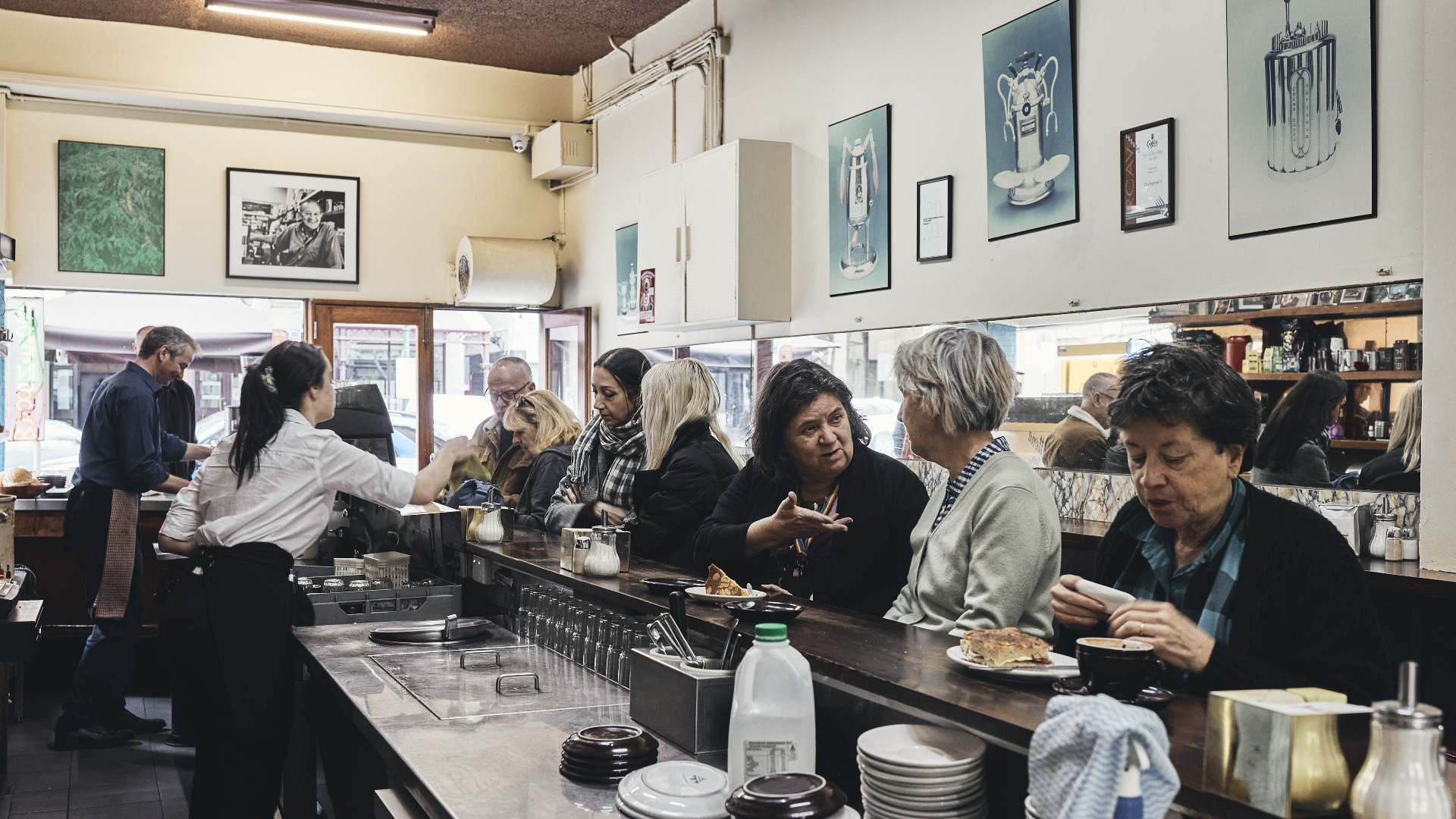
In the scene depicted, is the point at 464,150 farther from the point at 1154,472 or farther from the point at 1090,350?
the point at 1154,472

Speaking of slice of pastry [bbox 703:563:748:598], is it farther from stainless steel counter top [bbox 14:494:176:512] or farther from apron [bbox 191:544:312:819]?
stainless steel counter top [bbox 14:494:176:512]

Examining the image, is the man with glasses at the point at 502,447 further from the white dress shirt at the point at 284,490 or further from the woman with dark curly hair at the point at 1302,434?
the woman with dark curly hair at the point at 1302,434

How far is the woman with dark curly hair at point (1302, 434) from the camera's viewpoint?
3.47 meters

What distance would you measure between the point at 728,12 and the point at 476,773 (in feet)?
17.0

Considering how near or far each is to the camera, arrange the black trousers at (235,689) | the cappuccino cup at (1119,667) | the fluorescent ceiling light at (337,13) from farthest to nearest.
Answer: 1. the fluorescent ceiling light at (337,13)
2. the black trousers at (235,689)
3. the cappuccino cup at (1119,667)

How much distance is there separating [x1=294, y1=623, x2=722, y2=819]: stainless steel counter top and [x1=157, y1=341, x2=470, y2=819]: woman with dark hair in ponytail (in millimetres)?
583

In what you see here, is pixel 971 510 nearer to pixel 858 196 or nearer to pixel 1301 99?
pixel 1301 99

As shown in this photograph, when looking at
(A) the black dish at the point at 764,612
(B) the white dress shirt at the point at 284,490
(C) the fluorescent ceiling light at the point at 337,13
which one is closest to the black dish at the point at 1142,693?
(A) the black dish at the point at 764,612

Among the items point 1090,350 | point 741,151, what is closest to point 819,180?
point 741,151

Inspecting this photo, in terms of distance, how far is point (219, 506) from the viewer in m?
3.74

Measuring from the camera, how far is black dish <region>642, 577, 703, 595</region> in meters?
2.88

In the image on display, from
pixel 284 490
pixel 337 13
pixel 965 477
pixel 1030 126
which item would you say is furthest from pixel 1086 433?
pixel 337 13

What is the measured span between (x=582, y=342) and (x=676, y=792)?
6.50 metres

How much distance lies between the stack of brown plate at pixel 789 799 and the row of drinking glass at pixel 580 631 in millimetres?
1144
